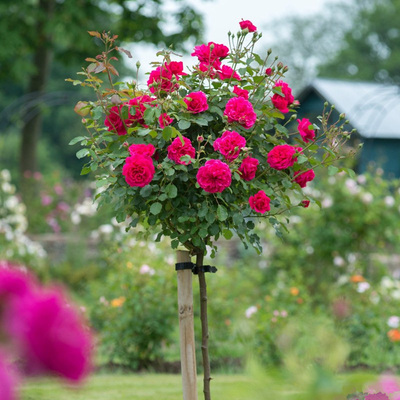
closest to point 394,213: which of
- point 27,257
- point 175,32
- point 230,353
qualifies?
point 230,353

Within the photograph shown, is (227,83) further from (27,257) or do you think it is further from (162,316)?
(27,257)

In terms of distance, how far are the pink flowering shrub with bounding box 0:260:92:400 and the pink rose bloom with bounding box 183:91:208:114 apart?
2105mm

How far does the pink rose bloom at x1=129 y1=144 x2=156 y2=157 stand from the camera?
8.54 ft

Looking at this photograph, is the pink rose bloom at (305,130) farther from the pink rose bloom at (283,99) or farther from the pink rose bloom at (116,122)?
the pink rose bloom at (116,122)

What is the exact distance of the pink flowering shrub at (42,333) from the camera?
0.60 m

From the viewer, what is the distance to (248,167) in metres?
2.69

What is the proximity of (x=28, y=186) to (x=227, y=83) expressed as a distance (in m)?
9.35

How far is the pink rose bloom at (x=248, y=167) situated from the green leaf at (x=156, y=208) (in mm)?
355

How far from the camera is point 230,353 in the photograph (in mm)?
5863

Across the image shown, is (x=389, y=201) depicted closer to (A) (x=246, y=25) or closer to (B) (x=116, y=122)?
(A) (x=246, y=25)

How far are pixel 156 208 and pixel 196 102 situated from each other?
0.46 metres

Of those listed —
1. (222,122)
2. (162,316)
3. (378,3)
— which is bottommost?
(162,316)

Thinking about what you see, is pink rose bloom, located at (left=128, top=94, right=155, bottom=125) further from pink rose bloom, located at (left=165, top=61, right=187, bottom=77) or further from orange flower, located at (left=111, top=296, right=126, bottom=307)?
orange flower, located at (left=111, top=296, right=126, bottom=307)

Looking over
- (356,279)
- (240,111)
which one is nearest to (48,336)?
(240,111)
